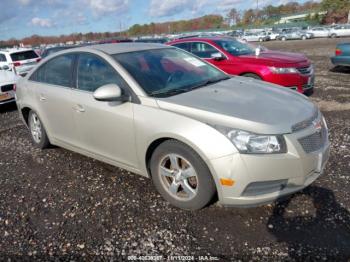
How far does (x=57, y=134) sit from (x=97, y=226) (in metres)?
1.83

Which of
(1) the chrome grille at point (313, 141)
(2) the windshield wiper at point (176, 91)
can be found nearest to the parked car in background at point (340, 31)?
(2) the windshield wiper at point (176, 91)

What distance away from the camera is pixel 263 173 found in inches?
102

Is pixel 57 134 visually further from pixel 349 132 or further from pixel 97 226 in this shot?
pixel 349 132

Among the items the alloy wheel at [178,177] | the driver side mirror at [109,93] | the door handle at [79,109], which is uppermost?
the driver side mirror at [109,93]

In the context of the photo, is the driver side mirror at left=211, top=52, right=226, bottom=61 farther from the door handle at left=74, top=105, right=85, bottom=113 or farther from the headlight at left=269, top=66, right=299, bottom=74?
the door handle at left=74, top=105, right=85, bottom=113

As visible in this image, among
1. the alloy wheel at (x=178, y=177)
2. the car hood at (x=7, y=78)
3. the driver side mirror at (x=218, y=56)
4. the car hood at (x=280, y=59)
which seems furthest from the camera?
the car hood at (x=7, y=78)

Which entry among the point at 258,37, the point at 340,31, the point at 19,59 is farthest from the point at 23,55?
the point at 258,37

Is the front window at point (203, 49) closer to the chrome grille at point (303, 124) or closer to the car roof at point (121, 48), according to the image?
the car roof at point (121, 48)

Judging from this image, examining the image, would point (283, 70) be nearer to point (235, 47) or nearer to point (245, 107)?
point (235, 47)

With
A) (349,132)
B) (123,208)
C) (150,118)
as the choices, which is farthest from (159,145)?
(349,132)

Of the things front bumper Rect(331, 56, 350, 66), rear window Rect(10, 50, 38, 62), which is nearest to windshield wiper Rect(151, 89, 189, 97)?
front bumper Rect(331, 56, 350, 66)

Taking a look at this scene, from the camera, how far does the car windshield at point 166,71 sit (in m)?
3.34

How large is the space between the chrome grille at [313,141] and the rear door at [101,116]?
65.5 inches

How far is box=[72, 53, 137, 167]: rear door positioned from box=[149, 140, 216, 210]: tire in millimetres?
354
